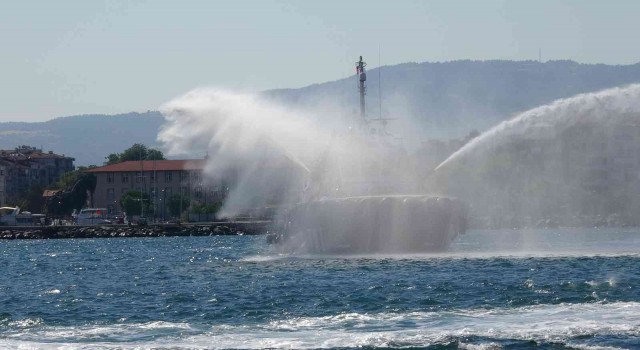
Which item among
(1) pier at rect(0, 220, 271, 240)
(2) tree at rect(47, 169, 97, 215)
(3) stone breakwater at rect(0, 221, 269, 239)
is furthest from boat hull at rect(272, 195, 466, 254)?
(2) tree at rect(47, 169, 97, 215)

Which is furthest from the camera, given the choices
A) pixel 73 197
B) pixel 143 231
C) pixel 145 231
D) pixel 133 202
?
pixel 73 197

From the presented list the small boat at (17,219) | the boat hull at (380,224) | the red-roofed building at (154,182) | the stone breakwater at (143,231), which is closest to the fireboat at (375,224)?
the boat hull at (380,224)

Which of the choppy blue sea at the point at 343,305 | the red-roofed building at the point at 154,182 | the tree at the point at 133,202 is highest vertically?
the red-roofed building at the point at 154,182

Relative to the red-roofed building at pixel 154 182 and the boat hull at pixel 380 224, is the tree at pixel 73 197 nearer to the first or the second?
the red-roofed building at pixel 154 182

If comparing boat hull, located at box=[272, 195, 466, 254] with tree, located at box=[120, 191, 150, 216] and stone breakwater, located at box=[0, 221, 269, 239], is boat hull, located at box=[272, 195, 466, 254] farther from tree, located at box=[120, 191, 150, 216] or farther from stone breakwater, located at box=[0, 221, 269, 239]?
tree, located at box=[120, 191, 150, 216]

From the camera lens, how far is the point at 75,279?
56.8 meters

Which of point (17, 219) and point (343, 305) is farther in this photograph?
point (17, 219)

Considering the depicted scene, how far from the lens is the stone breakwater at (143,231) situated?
137875 millimetres

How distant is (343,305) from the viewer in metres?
38.8

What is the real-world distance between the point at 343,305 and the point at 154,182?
5375 inches

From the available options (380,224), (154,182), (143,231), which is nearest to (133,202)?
(154,182)

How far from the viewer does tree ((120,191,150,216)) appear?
559ft

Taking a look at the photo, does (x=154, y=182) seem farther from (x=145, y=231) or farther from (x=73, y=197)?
(x=145, y=231)

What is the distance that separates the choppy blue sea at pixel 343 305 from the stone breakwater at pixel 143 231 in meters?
76.9
